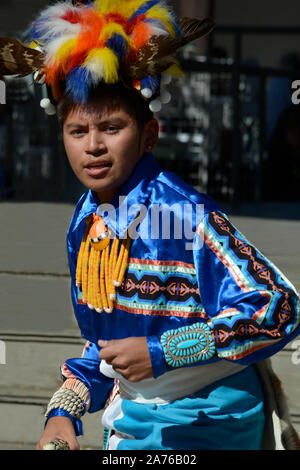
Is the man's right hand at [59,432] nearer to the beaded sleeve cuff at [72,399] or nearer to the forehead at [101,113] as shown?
the beaded sleeve cuff at [72,399]

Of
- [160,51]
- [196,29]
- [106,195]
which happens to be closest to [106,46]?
[160,51]

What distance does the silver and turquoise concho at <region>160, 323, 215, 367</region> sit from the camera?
70.3 inches

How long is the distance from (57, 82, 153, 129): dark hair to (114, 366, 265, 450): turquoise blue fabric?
0.74m

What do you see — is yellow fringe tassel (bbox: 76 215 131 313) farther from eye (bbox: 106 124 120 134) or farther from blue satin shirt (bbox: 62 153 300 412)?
eye (bbox: 106 124 120 134)

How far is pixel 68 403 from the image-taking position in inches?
82.0

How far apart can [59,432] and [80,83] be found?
3.07 feet

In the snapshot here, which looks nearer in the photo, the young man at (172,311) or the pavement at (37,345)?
the young man at (172,311)

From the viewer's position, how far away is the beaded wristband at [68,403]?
6.81 ft

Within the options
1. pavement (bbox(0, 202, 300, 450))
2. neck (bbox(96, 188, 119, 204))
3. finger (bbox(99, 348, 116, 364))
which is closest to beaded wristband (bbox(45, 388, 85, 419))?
finger (bbox(99, 348, 116, 364))

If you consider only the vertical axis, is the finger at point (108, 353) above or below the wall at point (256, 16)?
below

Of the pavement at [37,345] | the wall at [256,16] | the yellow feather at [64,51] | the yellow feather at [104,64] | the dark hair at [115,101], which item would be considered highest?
the wall at [256,16]

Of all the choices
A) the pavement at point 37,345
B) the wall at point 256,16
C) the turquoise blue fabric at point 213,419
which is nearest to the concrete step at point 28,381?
the pavement at point 37,345
